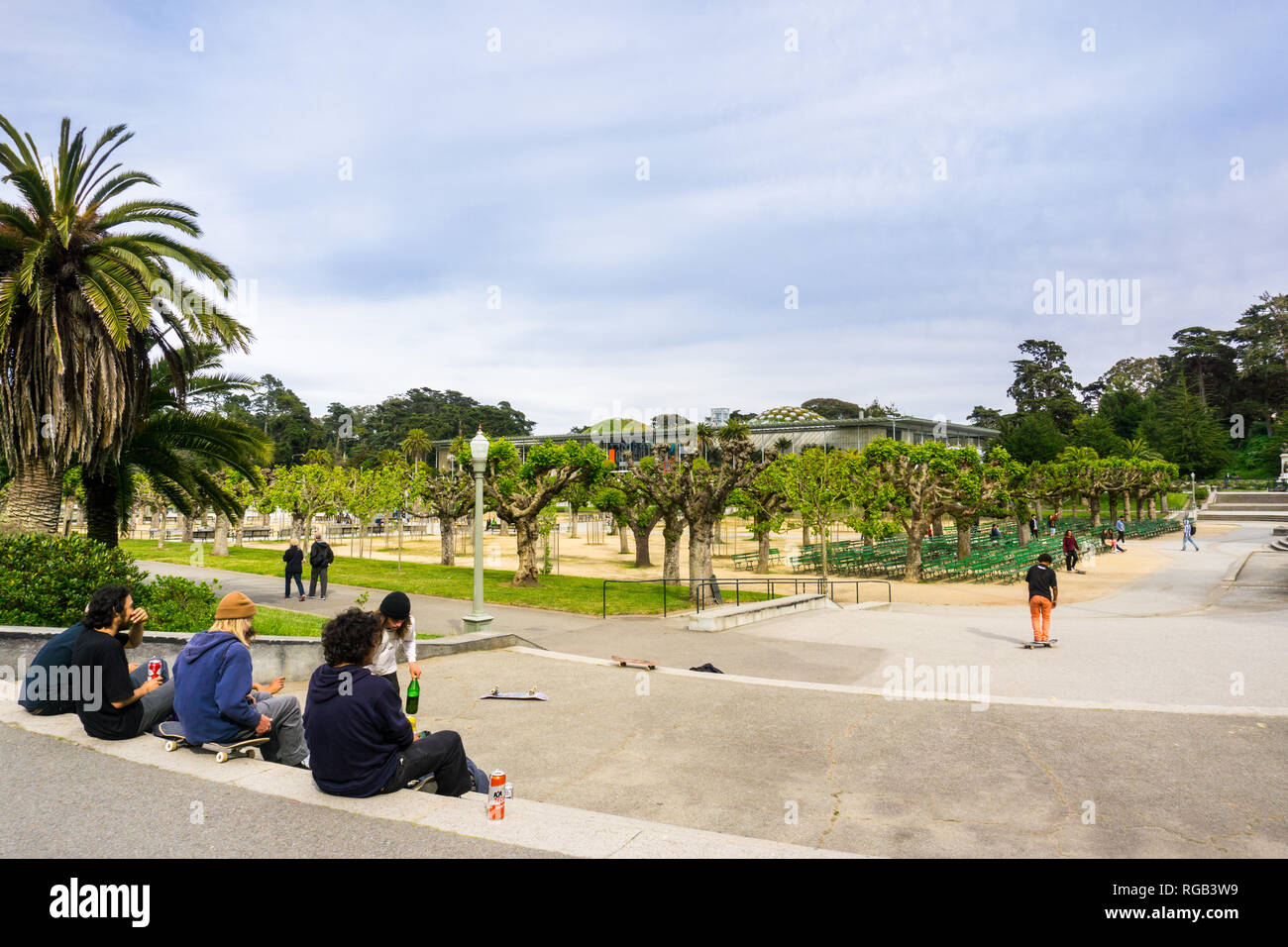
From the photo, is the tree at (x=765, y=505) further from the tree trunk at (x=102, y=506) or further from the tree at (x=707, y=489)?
the tree trunk at (x=102, y=506)

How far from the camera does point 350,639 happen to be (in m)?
4.31

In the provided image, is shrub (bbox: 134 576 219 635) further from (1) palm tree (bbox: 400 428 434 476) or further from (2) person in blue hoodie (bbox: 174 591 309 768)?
(1) palm tree (bbox: 400 428 434 476)

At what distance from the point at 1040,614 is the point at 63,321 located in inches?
679

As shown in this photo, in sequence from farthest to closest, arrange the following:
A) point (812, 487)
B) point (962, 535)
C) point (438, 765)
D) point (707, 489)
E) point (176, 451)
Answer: point (962, 535)
point (812, 487)
point (707, 489)
point (176, 451)
point (438, 765)

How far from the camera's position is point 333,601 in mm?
17609

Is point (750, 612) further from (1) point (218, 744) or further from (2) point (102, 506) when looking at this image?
(2) point (102, 506)

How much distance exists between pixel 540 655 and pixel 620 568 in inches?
910

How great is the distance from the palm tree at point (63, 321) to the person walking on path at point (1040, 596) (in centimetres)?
1549

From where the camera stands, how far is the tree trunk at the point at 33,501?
11.9 meters

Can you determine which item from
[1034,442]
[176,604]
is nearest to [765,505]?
[176,604]

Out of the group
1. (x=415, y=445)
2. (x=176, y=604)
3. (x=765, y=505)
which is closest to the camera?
(x=176, y=604)

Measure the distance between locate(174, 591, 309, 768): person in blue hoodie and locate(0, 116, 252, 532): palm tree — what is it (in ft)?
27.8
